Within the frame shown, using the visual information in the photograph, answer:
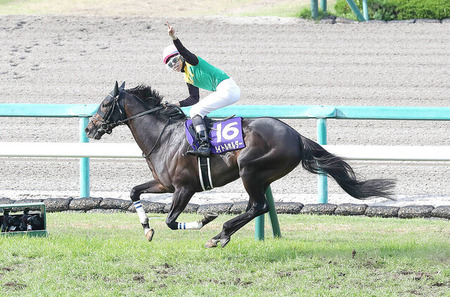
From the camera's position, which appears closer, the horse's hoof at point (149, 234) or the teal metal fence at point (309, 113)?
the horse's hoof at point (149, 234)

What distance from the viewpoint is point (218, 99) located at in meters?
6.73

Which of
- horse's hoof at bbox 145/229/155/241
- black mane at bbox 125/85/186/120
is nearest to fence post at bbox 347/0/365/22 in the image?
black mane at bbox 125/85/186/120

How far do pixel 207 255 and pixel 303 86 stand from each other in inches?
362

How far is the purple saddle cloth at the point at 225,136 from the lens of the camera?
20.8 ft

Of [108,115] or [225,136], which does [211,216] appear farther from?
[108,115]

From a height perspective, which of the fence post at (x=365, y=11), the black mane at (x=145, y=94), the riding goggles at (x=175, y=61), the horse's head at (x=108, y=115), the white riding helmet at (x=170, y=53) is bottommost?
the horse's head at (x=108, y=115)

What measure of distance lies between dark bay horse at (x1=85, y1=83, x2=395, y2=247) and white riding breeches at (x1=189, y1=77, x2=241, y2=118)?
28 cm

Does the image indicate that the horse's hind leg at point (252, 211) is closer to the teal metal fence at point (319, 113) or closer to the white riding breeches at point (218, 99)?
the white riding breeches at point (218, 99)

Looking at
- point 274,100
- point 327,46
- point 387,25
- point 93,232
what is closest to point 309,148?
point 93,232

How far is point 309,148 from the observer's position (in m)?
6.34

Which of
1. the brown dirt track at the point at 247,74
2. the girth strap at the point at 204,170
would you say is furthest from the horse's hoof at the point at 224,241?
the brown dirt track at the point at 247,74

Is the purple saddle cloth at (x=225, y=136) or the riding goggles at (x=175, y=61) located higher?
the riding goggles at (x=175, y=61)

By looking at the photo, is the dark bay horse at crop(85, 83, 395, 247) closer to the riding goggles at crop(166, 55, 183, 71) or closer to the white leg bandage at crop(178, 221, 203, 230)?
the white leg bandage at crop(178, 221, 203, 230)

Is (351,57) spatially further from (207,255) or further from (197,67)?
(207,255)
